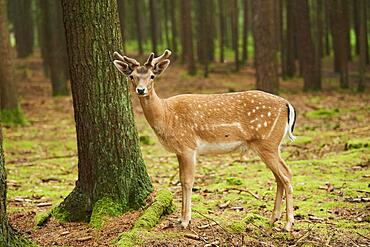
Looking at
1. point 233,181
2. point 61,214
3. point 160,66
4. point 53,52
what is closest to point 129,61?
point 160,66

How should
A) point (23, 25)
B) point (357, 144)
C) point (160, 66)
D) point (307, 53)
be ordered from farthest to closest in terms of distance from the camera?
point (23, 25), point (307, 53), point (357, 144), point (160, 66)

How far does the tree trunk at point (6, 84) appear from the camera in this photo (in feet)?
48.5

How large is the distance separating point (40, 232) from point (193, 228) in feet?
5.56

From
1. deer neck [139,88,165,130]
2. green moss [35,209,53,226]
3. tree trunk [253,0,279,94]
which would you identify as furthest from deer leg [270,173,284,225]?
tree trunk [253,0,279,94]

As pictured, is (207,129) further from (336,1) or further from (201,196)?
(336,1)

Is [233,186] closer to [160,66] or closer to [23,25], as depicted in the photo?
[160,66]

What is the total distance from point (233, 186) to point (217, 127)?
2.51m

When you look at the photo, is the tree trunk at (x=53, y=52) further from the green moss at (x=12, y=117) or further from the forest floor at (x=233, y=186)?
the green moss at (x=12, y=117)

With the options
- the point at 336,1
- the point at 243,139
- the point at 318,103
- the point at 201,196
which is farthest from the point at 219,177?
the point at 336,1

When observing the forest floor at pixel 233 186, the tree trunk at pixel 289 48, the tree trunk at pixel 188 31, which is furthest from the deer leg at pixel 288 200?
the tree trunk at pixel 188 31

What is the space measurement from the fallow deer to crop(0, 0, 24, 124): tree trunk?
908 cm

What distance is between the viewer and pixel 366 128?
1328 cm

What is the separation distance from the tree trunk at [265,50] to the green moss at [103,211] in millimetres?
11821

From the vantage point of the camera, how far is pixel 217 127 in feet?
21.9
